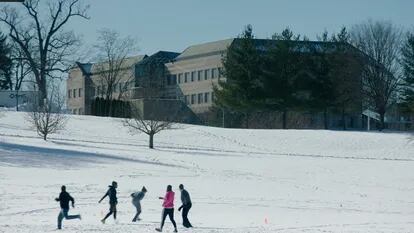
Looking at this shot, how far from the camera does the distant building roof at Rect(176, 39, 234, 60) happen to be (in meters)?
99.8

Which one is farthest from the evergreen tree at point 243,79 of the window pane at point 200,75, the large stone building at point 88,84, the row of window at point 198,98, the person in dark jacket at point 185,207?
the person in dark jacket at point 185,207

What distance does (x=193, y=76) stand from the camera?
344ft

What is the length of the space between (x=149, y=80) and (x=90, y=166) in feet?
172

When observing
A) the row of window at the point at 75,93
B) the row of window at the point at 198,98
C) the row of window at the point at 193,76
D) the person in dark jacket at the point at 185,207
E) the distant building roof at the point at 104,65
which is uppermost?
the distant building roof at the point at 104,65

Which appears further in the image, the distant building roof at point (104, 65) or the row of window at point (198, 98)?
the distant building roof at point (104, 65)

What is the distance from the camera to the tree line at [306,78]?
78.4 m

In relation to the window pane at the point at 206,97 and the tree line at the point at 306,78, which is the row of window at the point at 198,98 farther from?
the tree line at the point at 306,78

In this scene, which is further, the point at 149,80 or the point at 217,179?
the point at 149,80

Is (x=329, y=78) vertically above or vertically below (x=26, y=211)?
above

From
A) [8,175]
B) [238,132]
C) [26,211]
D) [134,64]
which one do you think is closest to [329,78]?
[238,132]

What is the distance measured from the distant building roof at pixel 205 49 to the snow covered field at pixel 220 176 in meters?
28.5

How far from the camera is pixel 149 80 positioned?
96688 mm

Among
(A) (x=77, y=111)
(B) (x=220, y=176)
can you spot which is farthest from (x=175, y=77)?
(B) (x=220, y=176)

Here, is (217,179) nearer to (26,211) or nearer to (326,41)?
(26,211)
